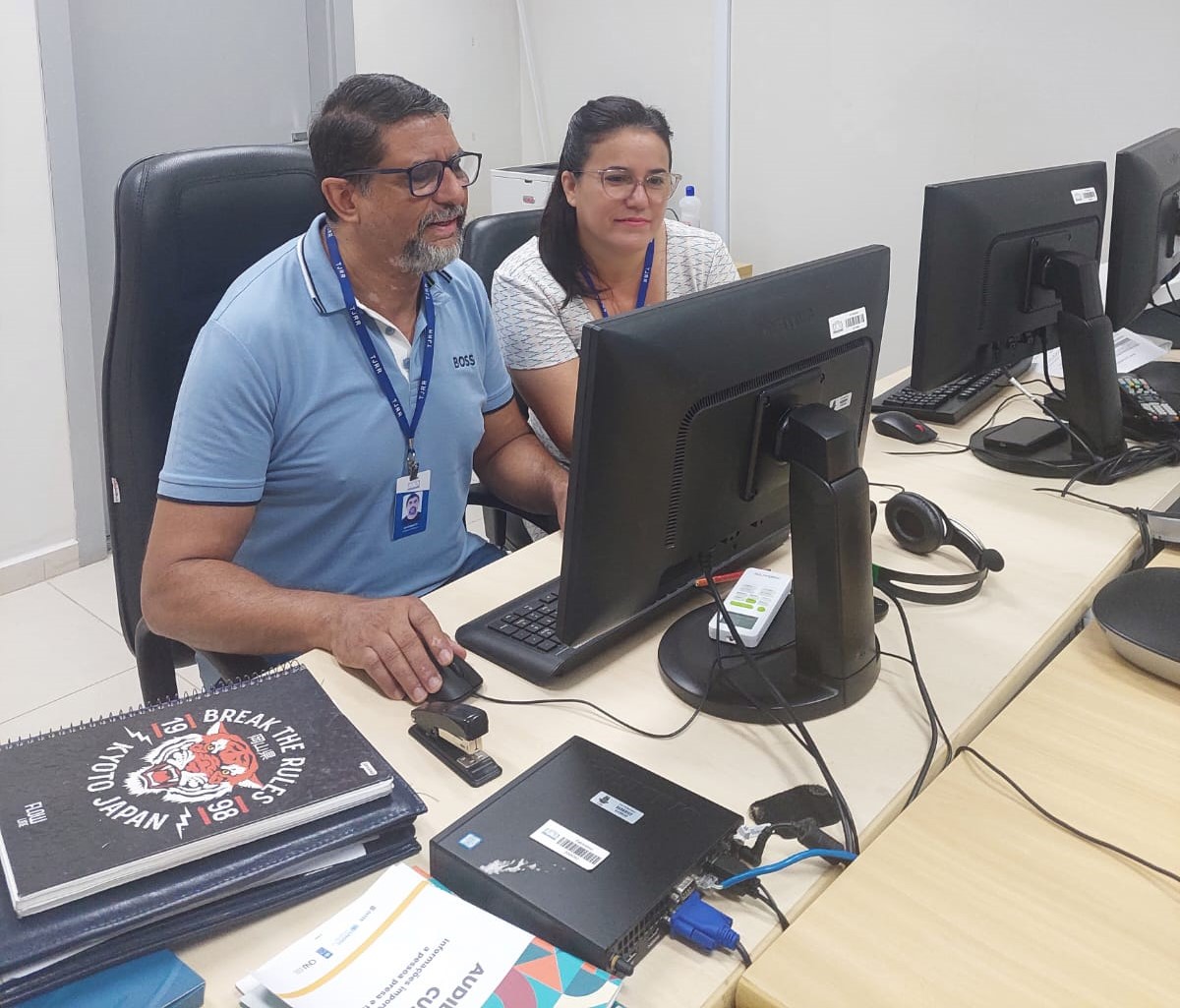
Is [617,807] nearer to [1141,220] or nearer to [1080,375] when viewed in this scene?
[1080,375]

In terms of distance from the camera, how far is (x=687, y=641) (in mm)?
1216

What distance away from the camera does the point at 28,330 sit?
275cm

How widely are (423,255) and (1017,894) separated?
1075 millimetres

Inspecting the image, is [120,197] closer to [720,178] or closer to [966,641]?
[966,641]

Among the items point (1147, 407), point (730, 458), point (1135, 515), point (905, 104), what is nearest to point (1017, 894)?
point (730, 458)

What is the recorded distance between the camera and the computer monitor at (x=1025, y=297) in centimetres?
155

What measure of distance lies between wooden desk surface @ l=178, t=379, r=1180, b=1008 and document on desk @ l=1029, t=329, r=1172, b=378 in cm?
66

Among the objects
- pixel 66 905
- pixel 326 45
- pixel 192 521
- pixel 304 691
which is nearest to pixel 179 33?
pixel 326 45

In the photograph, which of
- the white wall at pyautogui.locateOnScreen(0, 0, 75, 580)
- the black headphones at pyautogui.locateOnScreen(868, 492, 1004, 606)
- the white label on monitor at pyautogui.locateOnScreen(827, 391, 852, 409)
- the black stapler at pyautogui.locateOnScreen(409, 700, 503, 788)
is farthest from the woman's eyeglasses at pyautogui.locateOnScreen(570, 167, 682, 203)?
the white wall at pyautogui.locateOnScreen(0, 0, 75, 580)

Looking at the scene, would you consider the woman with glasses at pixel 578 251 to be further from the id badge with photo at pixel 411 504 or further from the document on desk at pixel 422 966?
the document on desk at pixel 422 966

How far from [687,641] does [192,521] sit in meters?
0.63

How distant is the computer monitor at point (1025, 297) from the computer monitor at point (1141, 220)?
5 centimetres

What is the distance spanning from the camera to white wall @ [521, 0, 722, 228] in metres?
3.40

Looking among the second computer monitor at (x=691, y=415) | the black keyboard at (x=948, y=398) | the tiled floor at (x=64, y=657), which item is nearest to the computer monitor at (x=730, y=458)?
the second computer monitor at (x=691, y=415)
